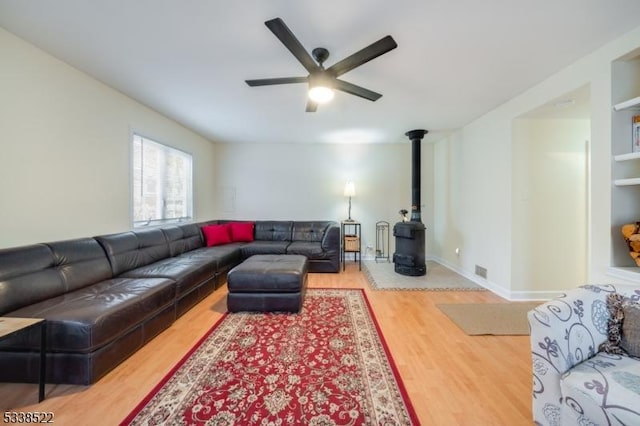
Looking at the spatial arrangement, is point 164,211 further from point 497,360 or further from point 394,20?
point 497,360

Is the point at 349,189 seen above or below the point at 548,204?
above

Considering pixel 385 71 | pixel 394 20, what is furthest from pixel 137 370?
pixel 385 71

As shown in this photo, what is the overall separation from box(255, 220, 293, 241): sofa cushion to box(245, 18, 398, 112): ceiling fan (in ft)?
9.93

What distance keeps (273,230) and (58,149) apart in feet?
10.3

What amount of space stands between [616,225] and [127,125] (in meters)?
4.93

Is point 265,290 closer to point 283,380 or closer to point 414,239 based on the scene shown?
point 283,380

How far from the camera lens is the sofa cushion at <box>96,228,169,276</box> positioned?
8.42 ft

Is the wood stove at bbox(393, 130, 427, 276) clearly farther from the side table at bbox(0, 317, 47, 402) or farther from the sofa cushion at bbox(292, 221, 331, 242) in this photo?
the side table at bbox(0, 317, 47, 402)

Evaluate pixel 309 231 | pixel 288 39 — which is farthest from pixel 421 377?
pixel 309 231

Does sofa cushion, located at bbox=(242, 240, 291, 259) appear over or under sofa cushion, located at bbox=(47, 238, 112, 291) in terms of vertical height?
under

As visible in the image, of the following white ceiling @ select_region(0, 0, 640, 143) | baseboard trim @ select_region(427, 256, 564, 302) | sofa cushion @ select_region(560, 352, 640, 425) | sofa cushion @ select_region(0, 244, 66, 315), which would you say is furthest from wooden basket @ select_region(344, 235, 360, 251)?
sofa cushion @ select_region(0, 244, 66, 315)

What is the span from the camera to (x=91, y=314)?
1611 millimetres

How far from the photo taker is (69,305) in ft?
5.68

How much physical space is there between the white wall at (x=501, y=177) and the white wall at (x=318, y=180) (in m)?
0.84
